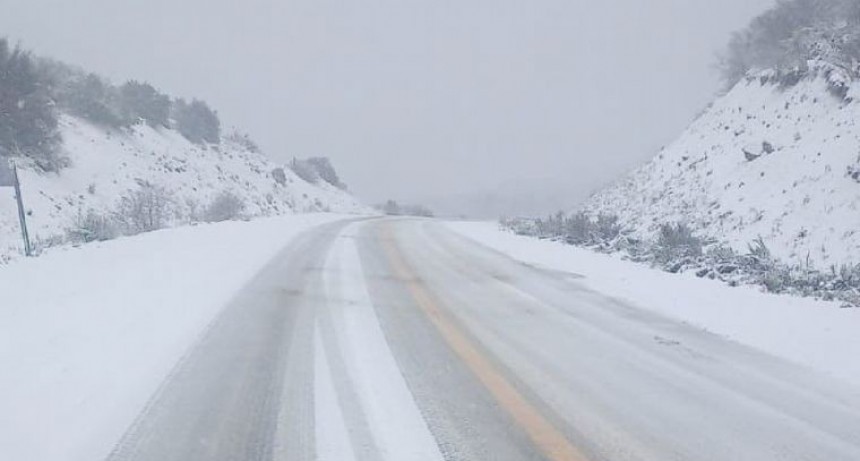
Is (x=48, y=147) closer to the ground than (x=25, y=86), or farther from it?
closer to the ground

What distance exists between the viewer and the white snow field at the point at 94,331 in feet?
14.4

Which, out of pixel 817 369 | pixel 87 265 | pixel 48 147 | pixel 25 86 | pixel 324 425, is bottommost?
pixel 817 369

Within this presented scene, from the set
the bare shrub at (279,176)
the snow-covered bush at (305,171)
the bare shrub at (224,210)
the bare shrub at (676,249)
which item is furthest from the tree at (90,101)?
the bare shrub at (676,249)

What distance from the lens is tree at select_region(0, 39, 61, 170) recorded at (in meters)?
21.8

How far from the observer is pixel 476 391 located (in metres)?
5.15

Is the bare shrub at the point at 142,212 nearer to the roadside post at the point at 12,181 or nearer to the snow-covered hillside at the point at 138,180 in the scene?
the snow-covered hillside at the point at 138,180

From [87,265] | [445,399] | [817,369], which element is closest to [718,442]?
[445,399]

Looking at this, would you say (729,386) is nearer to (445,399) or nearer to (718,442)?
(718,442)

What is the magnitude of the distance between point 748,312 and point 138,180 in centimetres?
2603

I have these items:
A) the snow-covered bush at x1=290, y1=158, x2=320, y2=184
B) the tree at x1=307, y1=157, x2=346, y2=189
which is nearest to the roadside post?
the snow-covered bush at x1=290, y1=158, x2=320, y2=184

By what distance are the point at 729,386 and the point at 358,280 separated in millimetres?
6422

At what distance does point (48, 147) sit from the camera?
79.2 ft

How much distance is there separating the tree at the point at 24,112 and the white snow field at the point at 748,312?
1868 cm

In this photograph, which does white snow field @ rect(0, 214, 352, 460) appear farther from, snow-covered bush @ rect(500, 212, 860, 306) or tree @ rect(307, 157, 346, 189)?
tree @ rect(307, 157, 346, 189)
